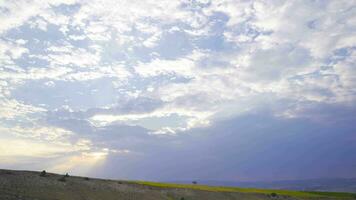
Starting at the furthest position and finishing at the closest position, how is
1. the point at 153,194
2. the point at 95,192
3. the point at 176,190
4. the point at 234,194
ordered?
the point at 234,194, the point at 176,190, the point at 153,194, the point at 95,192

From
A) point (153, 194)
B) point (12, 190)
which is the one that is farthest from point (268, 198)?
point (12, 190)

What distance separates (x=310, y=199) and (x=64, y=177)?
166 ft

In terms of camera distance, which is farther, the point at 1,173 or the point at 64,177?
the point at 64,177

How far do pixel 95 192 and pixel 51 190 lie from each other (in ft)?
23.1

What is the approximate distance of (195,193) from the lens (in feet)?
219

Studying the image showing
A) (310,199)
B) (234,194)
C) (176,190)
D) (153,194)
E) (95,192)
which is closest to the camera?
(95,192)

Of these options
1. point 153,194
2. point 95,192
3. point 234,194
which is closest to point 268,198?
point 234,194

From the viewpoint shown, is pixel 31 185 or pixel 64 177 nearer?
pixel 31 185

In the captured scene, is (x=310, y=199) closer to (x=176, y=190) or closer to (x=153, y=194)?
(x=176, y=190)

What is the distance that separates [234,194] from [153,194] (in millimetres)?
18739

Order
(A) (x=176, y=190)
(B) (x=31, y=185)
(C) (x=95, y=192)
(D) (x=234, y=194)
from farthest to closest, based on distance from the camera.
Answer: (D) (x=234, y=194) → (A) (x=176, y=190) → (C) (x=95, y=192) → (B) (x=31, y=185)

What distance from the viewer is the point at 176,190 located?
66.1 meters

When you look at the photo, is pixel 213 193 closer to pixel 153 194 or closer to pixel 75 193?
pixel 153 194

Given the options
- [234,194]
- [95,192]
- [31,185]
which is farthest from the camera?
[234,194]
